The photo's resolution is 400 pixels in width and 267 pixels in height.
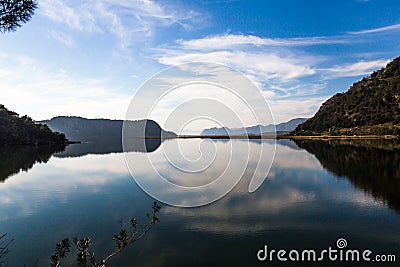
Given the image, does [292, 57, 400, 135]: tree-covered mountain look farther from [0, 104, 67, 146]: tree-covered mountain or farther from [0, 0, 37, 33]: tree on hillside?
[0, 104, 67, 146]: tree-covered mountain

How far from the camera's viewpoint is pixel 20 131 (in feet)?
319

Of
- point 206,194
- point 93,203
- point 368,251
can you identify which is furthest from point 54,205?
point 368,251

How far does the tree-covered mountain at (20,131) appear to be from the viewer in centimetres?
9375

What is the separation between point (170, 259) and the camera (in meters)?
10.1

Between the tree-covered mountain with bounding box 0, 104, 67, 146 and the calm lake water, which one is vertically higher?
the tree-covered mountain with bounding box 0, 104, 67, 146

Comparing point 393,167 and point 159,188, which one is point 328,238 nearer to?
point 159,188

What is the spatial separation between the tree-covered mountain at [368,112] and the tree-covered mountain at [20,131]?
117614mm

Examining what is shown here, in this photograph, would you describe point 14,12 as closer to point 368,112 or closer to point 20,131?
point 20,131

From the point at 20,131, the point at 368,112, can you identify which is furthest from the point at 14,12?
the point at 368,112

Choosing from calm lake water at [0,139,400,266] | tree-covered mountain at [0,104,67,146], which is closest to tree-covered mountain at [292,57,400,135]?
calm lake water at [0,139,400,266]

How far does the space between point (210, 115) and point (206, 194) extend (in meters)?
7.76

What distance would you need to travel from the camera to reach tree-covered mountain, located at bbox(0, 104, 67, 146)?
9375cm

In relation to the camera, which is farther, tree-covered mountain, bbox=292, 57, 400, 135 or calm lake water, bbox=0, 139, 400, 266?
tree-covered mountain, bbox=292, 57, 400, 135

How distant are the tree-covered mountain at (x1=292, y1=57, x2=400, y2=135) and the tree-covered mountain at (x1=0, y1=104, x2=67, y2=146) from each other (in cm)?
11761
